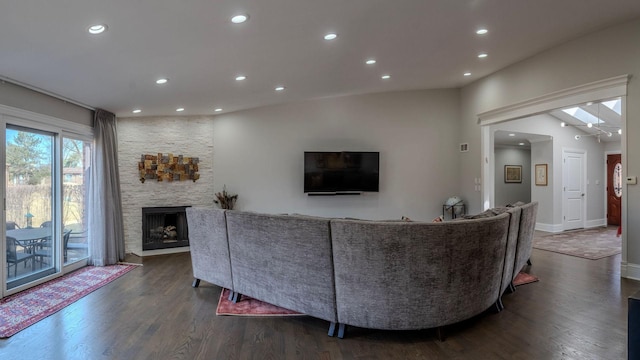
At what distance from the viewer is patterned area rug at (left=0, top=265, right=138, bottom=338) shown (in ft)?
9.54

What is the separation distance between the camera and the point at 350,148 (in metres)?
6.57

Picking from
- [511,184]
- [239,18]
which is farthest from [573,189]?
[239,18]

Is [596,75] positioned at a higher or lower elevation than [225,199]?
higher

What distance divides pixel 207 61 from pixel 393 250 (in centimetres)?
271

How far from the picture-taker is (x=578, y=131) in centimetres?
784

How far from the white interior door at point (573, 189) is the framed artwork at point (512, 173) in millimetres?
1708

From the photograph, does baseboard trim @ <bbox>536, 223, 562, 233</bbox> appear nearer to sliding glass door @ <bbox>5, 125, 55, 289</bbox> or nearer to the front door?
the front door

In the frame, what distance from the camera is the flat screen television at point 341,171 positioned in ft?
20.7

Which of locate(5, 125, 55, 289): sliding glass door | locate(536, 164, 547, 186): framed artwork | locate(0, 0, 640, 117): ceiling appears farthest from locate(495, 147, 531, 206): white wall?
locate(5, 125, 55, 289): sliding glass door

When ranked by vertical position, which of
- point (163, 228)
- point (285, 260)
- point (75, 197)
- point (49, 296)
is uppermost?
point (75, 197)

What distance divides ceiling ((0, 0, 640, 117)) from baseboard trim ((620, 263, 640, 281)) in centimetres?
294

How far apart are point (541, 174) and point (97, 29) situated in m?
8.57

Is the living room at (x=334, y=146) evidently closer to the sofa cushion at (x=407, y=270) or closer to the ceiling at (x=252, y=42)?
the ceiling at (x=252, y=42)

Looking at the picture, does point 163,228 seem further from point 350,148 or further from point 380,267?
point 380,267
